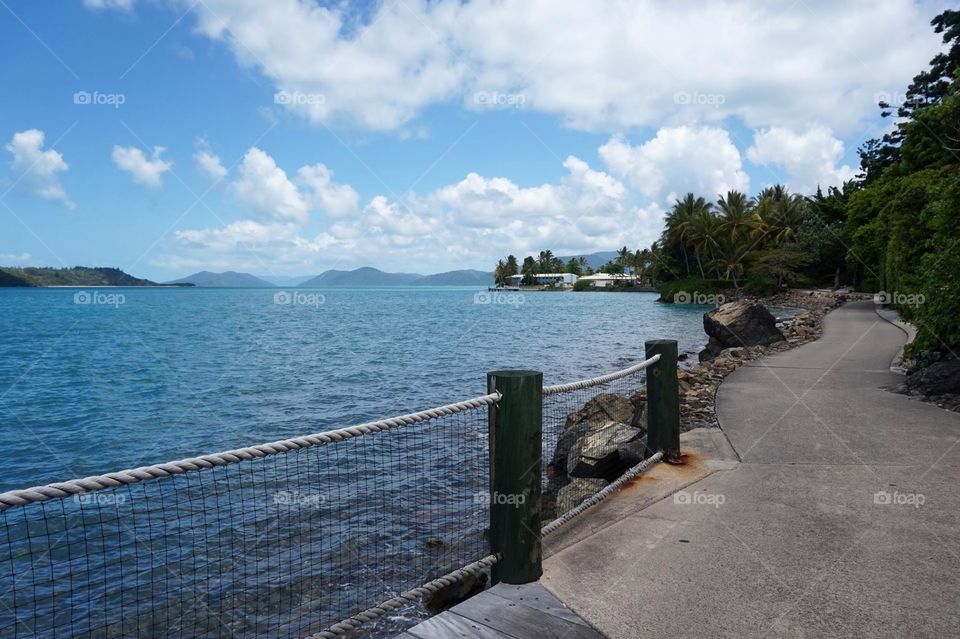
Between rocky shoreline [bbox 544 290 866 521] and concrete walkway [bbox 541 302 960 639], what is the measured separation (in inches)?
44.3

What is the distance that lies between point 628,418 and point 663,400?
445cm

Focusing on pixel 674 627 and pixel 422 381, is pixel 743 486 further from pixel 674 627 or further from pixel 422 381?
pixel 422 381

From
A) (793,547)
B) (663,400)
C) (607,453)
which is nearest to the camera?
(793,547)

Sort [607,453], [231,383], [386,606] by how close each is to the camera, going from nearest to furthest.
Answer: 1. [386,606]
2. [607,453]
3. [231,383]

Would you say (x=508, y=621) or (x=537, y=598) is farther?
(x=537, y=598)

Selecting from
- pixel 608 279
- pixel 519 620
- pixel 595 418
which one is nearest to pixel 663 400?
pixel 519 620

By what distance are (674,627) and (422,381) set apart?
61.1 ft

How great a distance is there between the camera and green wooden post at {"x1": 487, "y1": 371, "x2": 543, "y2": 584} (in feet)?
12.6

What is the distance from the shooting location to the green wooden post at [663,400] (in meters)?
6.09

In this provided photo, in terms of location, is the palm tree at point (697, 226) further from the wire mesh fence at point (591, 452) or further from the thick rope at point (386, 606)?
the thick rope at point (386, 606)

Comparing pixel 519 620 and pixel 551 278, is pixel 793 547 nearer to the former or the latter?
pixel 519 620

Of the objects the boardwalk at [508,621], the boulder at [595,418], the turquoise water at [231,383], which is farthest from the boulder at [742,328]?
the boardwalk at [508,621]

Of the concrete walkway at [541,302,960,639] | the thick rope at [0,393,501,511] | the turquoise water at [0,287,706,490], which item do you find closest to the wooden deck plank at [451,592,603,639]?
the concrete walkway at [541,302,960,639]

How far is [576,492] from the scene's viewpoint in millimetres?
6922
